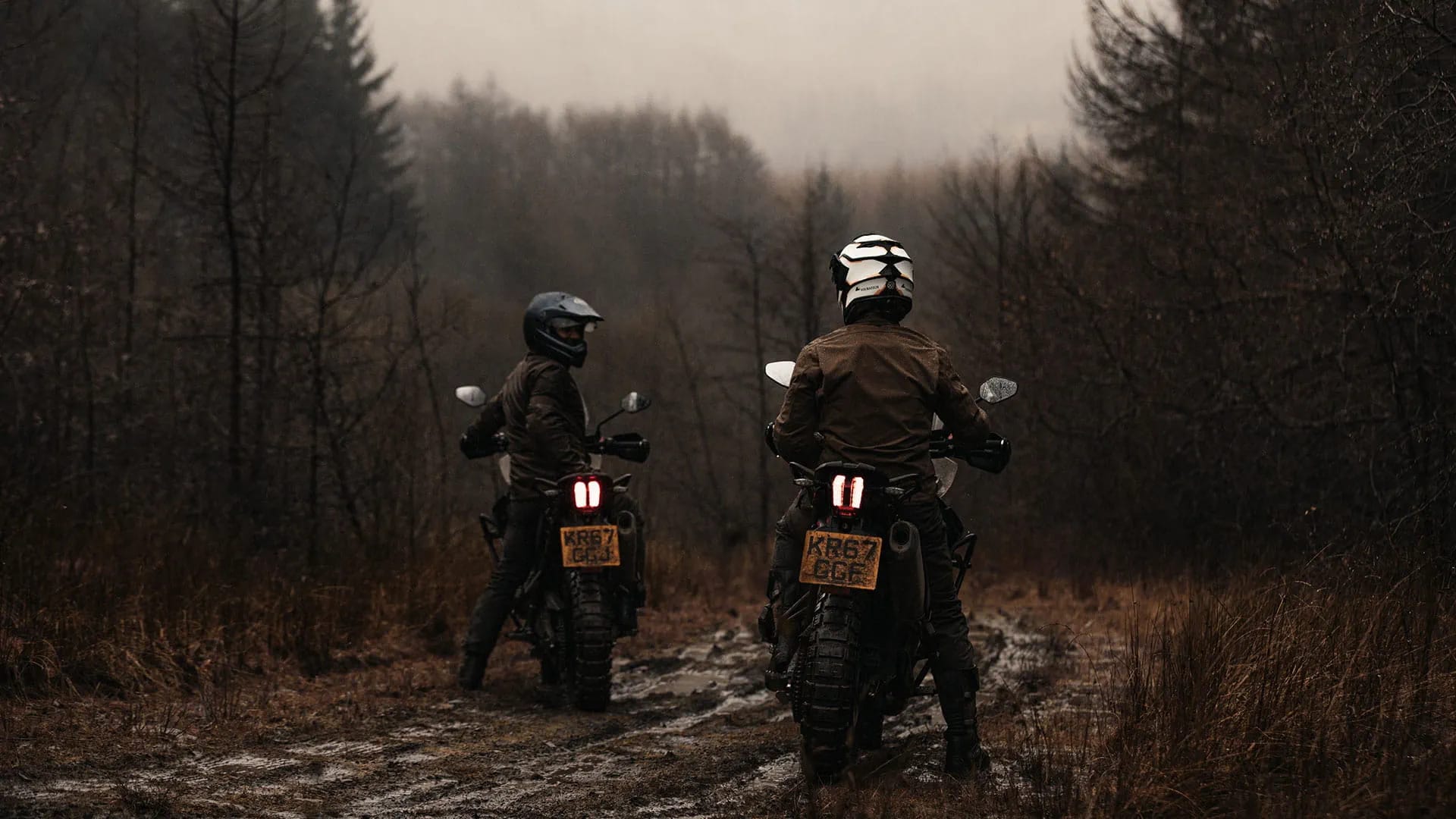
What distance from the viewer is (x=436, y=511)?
1334 centimetres

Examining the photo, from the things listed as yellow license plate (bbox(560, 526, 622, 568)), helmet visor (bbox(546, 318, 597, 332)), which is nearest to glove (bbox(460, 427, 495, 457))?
helmet visor (bbox(546, 318, 597, 332))

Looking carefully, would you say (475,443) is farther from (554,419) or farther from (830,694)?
(830,694)

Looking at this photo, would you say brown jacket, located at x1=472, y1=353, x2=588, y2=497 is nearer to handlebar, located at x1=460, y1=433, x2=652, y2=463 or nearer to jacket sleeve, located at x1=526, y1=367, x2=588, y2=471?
jacket sleeve, located at x1=526, y1=367, x2=588, y2=471

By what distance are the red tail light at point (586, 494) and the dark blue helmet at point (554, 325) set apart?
0.85m

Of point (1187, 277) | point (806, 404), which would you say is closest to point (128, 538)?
point (806, 404)

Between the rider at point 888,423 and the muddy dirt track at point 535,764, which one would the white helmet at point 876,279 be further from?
the muddy dirt track at point 535,764

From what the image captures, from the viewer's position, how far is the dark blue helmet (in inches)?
312

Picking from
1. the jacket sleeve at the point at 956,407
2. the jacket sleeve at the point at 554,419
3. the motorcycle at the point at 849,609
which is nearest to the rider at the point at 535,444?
Answer: the jacket sleeve at the point at 554,419

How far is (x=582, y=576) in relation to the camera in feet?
24.3

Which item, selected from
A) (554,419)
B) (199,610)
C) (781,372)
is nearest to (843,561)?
(781,372)

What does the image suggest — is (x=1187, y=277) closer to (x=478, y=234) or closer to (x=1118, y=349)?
(x=1118, y=349)

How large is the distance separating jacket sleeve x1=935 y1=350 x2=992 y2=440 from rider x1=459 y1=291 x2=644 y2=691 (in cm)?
283

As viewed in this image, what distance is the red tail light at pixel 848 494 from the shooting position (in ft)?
16.4

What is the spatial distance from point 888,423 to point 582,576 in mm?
2809
